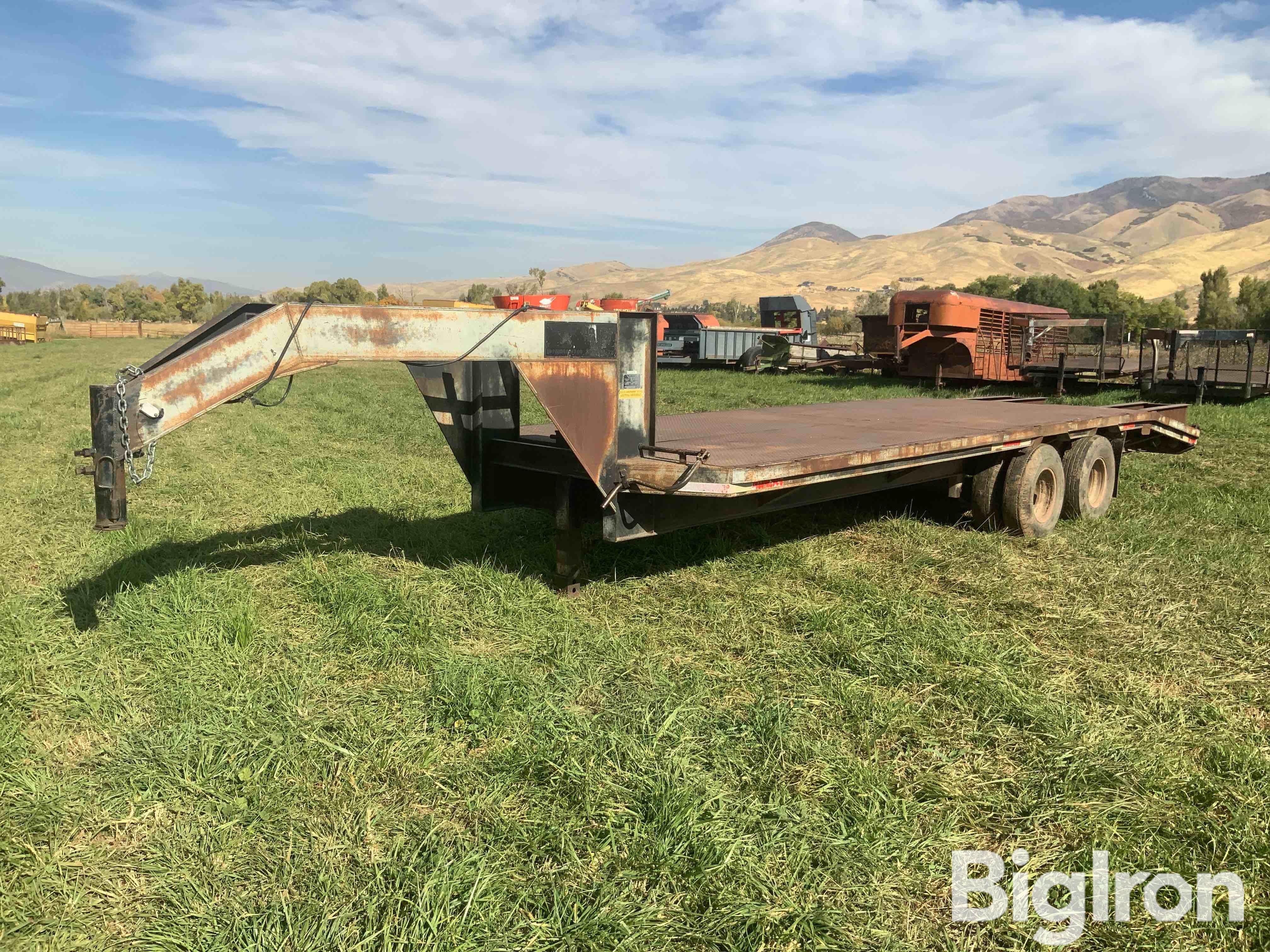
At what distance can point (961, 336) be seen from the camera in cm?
1716

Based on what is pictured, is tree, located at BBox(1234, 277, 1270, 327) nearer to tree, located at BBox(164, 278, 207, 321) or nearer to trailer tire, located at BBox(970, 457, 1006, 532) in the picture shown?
trailer tire, located at BBox(970, 457, 1006, 532)

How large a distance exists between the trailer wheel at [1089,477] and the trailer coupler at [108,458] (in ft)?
20.5

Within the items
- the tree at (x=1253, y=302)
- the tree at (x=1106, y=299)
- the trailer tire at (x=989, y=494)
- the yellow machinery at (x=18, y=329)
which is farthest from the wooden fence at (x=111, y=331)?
the tree at (x=1253, y=302)

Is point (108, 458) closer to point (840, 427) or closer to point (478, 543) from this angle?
point (478, 543)

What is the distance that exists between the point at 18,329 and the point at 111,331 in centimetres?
1266

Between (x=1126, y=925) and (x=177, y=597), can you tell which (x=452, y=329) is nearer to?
(x=177, y=597)

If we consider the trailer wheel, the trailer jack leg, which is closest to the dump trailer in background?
the trailer wheel

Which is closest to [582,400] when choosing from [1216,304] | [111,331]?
[1216,304]

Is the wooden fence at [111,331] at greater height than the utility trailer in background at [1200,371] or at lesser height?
greater

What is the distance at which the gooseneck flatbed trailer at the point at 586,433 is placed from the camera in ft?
10.7

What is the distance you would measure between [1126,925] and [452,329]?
309 centimetres

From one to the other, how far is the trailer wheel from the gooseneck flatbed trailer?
16 mm

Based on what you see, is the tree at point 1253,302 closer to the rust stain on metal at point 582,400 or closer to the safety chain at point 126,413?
the rust stain on metal at point 582,400

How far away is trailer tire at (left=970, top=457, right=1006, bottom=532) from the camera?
20.5ft
